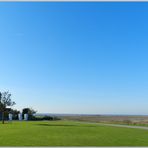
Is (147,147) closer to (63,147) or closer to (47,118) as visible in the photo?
(63,147)

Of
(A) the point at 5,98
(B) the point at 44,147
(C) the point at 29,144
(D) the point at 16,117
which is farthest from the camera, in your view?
(D) the point at 16,117

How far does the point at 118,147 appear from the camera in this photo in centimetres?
1341

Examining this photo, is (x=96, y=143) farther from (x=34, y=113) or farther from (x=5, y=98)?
(x=34, y=113)

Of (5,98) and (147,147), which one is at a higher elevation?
(5,98)

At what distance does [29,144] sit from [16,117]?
42.0 m

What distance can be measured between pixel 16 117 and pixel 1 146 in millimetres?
42716

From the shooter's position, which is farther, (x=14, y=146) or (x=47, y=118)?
(x=47, y=118)

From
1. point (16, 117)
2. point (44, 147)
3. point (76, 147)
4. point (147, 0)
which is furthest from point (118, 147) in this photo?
point (16, 117)

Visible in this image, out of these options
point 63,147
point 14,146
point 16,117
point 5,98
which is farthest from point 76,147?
point 16,117

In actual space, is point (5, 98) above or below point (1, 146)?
above

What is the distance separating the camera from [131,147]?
530 inches

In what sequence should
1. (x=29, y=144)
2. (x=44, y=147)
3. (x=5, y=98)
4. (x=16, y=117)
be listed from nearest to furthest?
(x=44, y=147) < (x=29, y=144) < (x=5, y=98) < (x=16, y=117)

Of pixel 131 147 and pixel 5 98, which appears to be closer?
pixel 131 147

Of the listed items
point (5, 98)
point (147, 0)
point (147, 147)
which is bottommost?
point (147, 147)
